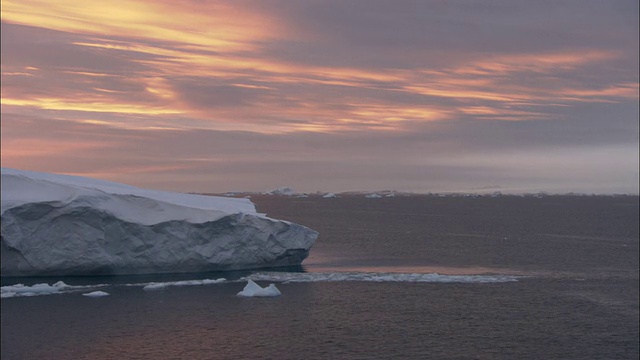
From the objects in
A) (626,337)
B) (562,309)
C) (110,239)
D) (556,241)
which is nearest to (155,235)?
(110,239)

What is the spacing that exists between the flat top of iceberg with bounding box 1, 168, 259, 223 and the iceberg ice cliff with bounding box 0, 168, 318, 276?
0.05 metres

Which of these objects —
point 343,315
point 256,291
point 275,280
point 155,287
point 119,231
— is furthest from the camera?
point 275,280

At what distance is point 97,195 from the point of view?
36875mm

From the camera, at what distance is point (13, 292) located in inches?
1288

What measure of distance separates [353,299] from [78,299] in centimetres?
1348

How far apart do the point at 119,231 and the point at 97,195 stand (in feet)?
7.55

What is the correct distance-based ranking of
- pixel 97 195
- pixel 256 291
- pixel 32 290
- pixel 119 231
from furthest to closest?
1. pixel 119 231
2. pixel 97 195
3. pixel 256 291
4. pixel 32 290

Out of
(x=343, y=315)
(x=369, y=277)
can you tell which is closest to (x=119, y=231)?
(x=343, y=315)

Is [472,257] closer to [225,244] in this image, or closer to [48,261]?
[225,244]

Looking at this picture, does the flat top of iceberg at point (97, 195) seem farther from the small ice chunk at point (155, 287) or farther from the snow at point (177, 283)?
the small ice chunk at point (155, 287)

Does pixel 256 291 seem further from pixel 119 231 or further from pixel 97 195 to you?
pixel 97 195

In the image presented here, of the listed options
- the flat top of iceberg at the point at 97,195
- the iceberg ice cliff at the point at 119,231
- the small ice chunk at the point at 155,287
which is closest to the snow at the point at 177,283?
the small ice chunk at the point at 155,287

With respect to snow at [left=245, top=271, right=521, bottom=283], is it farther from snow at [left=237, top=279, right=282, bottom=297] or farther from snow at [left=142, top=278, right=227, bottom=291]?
snow at [left=237, top=279, right=282, bottom=297]

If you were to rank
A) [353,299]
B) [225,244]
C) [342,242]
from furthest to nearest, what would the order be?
[342,242] → [225,244] → [353,299]
